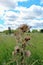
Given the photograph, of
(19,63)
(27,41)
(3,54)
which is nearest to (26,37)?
(27,41)

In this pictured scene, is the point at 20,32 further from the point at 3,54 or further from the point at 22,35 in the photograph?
the point at 3,54

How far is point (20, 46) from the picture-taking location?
938 mm

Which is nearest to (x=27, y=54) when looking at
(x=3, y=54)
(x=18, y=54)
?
(x=18, y=54)

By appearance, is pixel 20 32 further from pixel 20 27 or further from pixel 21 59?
pixel 21 59

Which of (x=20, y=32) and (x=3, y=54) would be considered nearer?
(x=20, y=32)

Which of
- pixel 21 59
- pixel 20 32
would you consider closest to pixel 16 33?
pixel 20 32

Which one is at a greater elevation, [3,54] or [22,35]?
[22,35]

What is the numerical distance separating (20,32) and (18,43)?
2.7 inches

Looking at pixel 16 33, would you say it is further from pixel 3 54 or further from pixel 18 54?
pixel 3 54

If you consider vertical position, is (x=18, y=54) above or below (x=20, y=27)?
below

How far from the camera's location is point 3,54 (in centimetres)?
478

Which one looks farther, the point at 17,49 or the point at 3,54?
the point at 3,54

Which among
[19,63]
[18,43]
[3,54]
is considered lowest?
[3,54]

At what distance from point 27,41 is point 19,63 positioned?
0.43ft
